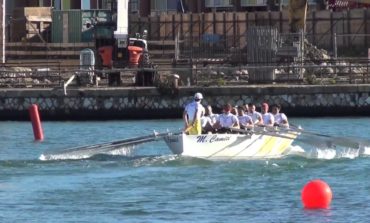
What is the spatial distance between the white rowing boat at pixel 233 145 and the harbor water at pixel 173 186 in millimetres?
236

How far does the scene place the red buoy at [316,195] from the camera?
91.8ft

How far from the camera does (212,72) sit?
56219 mm

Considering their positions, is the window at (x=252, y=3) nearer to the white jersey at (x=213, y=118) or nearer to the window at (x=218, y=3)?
the window at (x=218, y=3)

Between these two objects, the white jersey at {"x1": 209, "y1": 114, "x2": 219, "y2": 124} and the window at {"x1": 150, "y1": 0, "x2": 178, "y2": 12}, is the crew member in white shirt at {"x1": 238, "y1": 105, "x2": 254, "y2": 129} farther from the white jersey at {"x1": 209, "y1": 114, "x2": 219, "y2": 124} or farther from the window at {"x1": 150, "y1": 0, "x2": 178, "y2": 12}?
the window at {"x1": 150, "y1": 0, "x2": 178, "y2": 12}

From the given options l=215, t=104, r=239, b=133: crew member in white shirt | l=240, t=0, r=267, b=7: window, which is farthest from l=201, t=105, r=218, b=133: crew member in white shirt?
l=240, t=0, r=267, b=7: window

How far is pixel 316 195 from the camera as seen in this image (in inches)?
1103

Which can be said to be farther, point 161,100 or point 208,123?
point 161,100

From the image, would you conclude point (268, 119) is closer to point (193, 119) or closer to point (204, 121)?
point (204, 121)

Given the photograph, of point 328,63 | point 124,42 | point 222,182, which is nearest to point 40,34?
point 124,42

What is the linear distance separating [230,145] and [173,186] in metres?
4.32

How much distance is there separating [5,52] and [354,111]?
20842mm

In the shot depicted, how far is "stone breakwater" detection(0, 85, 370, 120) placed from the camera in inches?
2108

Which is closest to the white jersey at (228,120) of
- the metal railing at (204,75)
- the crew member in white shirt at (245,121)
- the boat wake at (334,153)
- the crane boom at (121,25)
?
the crew member in white shirt at (245,121)

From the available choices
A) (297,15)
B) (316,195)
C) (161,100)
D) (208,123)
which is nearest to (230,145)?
(208,123)
